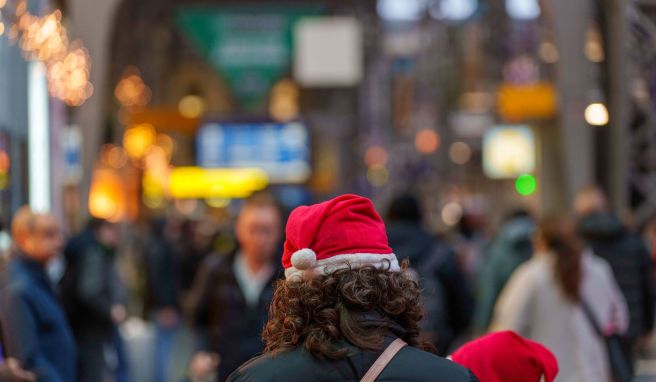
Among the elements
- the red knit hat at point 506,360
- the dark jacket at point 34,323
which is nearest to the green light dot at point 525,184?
the dark jacket at point 34,323

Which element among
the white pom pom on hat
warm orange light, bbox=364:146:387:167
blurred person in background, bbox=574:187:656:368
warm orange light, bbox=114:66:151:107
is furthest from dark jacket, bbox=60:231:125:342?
warm orange light, bbox=364:146:387:167

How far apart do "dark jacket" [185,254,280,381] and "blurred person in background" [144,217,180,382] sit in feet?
27.0

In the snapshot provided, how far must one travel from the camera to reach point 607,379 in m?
7.60

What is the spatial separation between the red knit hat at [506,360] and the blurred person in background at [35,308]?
9.49 ft

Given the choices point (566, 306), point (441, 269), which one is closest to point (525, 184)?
point (441, 269)

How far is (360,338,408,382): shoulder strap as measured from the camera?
2.95 metres

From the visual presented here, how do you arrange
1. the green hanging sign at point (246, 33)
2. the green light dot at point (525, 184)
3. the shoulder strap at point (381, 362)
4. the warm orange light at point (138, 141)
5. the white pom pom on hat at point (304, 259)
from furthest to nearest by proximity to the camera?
the green light dot at point (525, 184) < the warm orange light at point (138, 141) < the green hanging sign at point (246, 33) < the white pom pom on hat at point (304, 259) < the shoulder strap at point (381, 362)

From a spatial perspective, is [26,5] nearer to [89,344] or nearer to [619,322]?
[89,344]

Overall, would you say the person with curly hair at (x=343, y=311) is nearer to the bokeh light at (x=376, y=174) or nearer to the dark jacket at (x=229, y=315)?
the dark jacket at (x=229, y=315)

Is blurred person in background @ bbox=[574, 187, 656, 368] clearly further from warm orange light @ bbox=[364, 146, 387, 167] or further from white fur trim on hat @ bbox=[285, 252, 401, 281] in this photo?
warm orange light @ bbox=[364, 146, 387, 167]

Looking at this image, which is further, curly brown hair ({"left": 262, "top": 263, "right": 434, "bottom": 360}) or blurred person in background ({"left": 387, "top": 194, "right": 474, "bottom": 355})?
blurred person in background ({"left": 387, "top": 194, "right": 474, "bottom": 355})

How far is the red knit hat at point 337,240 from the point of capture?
3113mm

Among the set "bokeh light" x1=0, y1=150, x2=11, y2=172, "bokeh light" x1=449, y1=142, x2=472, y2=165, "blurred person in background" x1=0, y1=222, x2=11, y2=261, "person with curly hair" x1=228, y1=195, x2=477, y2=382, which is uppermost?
"bokeh light" x1=0, y1=150, x2=11, y2=172

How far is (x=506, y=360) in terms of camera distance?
12.6 ft
